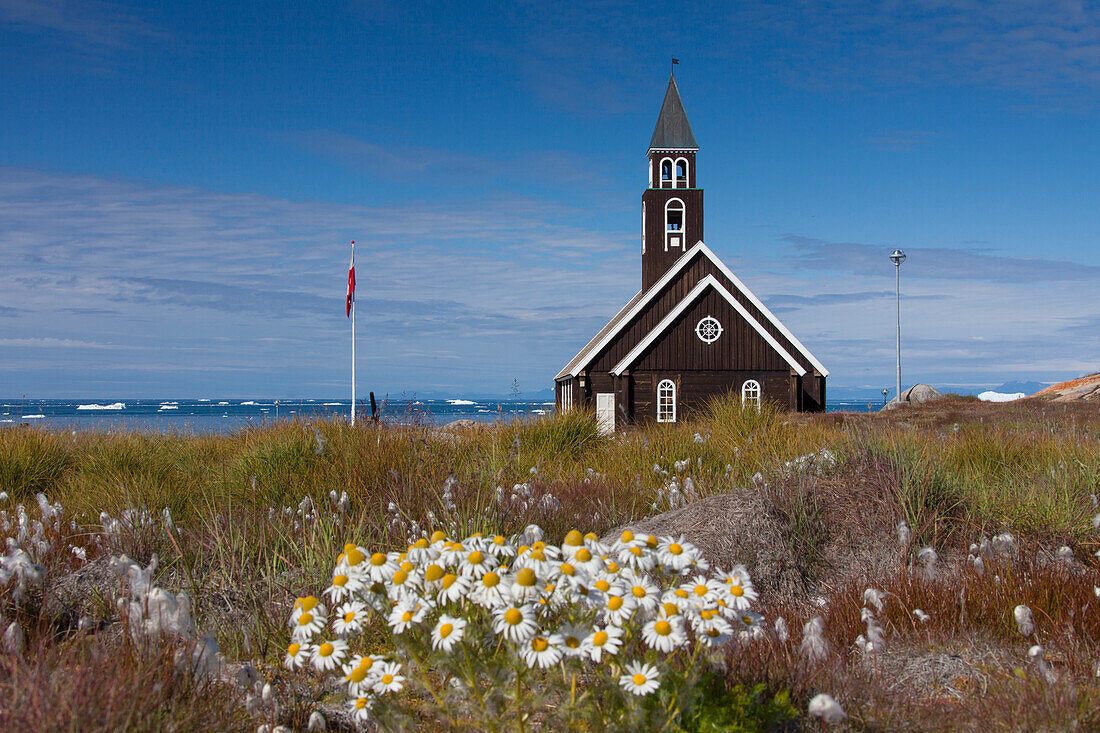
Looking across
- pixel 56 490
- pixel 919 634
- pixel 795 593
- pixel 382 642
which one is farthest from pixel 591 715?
pixel 56 490

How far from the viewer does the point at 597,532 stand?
711 centimetres

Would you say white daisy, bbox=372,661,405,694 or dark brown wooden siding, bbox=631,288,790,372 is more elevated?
dark brown wooden siding, bbox=631,288,790,372

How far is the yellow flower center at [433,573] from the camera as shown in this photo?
98.9 inches

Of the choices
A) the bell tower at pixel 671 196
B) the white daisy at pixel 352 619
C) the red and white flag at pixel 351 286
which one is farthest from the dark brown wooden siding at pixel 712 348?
the white daisy at pixel 352 619

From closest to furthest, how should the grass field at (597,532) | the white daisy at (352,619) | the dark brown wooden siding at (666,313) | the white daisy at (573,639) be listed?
the white daisy at (573,639) < the white daisy at (352,619) < the grass field at (597,532) < the dark brown wooden siding at (666,313)

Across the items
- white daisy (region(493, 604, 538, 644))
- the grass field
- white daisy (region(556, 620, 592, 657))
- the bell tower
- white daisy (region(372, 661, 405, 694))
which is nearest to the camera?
white daisy (region(493, 604, 538, 644))

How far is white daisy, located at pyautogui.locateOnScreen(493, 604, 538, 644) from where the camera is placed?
7.66 feet

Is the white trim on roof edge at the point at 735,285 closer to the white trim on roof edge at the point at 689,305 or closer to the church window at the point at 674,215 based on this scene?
the white trim on roof edge at the point at 689,305

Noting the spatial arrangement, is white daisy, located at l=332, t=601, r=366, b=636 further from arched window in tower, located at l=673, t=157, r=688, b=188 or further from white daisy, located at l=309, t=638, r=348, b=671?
arched window in tower, located at l=673, t=157, r=688, b=188

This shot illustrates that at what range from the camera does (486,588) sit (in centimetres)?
244

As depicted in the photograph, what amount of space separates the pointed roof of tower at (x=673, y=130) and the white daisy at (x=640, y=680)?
28554 millimetres

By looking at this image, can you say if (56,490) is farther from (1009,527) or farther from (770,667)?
(1009,527)

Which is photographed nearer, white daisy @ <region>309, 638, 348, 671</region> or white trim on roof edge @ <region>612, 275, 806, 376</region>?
white daisy @ <region>309, 638, 348, 671</region>

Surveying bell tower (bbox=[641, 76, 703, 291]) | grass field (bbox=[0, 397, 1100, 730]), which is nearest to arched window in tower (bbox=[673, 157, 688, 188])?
bell tower (bbox=[641, 76, 703, 291])
